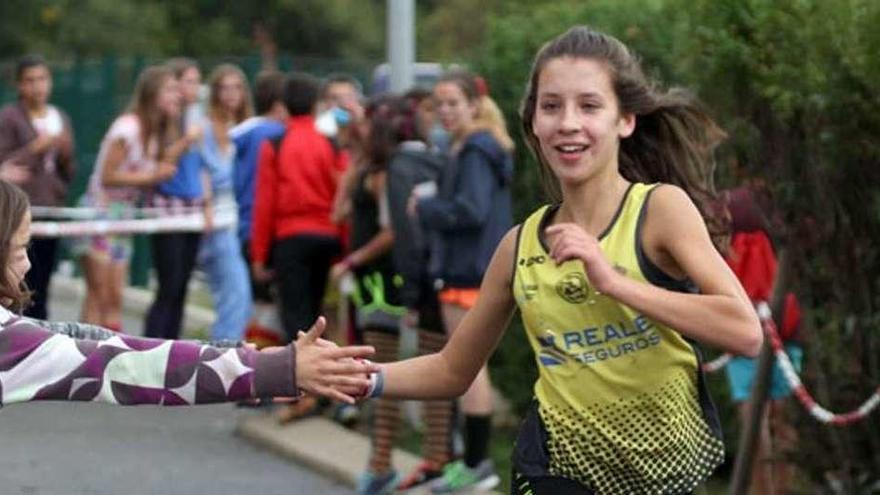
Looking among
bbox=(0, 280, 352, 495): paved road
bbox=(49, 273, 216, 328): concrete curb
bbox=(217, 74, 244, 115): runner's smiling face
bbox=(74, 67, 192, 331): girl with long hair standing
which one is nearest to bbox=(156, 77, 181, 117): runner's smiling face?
bbox=(74, 67, 192, 331): girl with long hair standing

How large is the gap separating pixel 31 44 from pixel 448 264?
35.3 m

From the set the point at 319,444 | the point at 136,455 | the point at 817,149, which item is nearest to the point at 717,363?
the point at 817,149

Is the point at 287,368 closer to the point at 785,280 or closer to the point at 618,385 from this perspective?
the point at 618,385

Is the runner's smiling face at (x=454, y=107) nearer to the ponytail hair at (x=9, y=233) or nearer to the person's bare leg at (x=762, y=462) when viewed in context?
the person's bare leg at (x=762, y=462)

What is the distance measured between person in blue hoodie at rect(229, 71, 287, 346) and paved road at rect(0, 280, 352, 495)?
489 millimetres

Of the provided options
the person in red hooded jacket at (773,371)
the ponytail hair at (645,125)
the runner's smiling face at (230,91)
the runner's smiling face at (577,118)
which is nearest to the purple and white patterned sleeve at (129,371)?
the runner's smiling face at (577,118)

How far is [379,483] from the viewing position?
10.2 metres

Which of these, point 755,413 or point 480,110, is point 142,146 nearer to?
point 480,110

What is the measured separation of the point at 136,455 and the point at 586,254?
679cm

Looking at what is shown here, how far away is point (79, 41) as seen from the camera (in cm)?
4353

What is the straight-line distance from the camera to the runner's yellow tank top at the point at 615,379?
5246 millimetres

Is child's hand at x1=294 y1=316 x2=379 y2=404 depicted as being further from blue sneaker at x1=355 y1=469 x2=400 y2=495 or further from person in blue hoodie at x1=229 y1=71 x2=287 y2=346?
person in blue hoodie at x1=229 y1=71 x2=287 y2=346

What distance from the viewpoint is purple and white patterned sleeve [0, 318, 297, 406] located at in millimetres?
4727

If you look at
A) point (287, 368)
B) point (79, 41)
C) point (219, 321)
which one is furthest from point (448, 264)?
point (79, 41)
